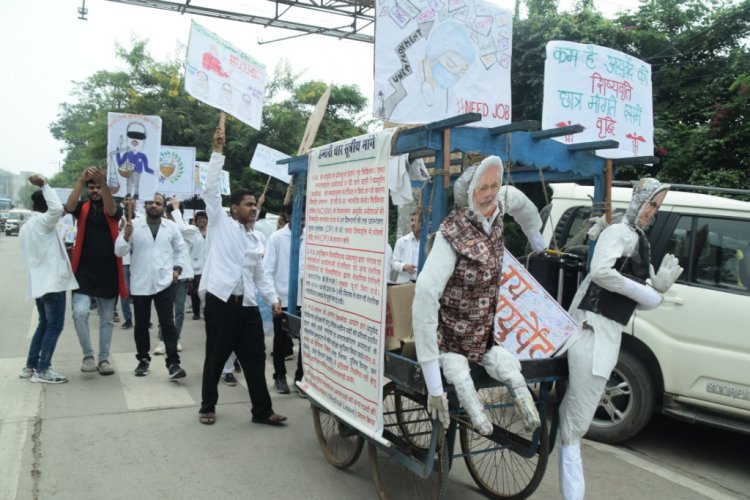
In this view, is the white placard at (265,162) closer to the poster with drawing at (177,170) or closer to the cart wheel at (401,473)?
the poster with drawing at (177,170)

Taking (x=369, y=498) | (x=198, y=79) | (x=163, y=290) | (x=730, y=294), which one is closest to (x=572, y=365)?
(x=369, y=498)

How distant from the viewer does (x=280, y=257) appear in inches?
245

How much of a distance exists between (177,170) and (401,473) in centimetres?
770

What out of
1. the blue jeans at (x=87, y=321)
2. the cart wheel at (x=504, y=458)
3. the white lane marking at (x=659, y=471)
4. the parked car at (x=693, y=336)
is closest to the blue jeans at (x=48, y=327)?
the blue jeans at (x=87, y=321)

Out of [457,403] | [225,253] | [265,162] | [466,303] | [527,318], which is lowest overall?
[457,403]

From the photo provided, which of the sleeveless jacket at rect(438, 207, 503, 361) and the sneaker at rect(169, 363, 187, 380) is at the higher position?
the sleeveless jacket at rect(438, 207, 503, 361)

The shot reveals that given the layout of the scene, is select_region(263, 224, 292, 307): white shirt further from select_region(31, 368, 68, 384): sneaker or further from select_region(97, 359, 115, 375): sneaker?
select_region(31, 368, 68, 384): sneaker

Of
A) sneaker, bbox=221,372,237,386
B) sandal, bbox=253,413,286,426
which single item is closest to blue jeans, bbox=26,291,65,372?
sneaker, bbox=221,372,237,386

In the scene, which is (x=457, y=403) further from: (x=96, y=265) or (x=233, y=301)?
(x=96, y=265)

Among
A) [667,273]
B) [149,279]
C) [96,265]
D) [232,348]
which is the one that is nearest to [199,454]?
[232,348]

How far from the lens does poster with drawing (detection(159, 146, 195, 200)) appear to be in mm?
10211

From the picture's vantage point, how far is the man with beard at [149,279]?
6086 mm

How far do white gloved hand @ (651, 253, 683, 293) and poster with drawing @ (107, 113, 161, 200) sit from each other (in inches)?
207

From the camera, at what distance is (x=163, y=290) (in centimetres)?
623
